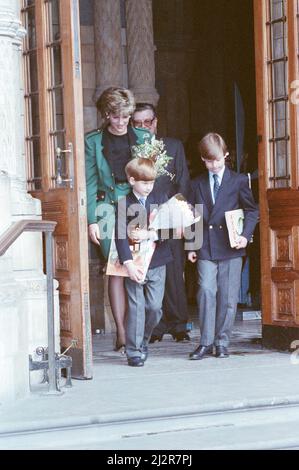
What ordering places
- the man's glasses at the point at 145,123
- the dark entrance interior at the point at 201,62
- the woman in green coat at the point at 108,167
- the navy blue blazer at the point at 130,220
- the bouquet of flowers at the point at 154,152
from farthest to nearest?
the dark entrance interior at the point at 201,62 → the man's glasses at the point at 145,123 → the bouquet of flowers at the point at 154,152 → the woman in green coat at the point at 108,167 → the navy blue blazer at the point at 130,220

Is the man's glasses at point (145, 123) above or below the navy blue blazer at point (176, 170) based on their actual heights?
above

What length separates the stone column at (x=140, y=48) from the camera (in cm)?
1223

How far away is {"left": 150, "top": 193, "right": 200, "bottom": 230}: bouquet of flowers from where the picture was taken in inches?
373

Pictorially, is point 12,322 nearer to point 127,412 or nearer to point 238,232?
point 127,412

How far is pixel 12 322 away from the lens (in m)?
7.91

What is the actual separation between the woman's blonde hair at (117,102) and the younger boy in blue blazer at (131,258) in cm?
47

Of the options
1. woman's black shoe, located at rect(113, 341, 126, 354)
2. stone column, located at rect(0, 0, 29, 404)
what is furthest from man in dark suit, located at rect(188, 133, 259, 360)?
stone column, located at rect(0, 0, 29, 404)

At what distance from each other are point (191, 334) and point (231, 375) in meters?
2.64

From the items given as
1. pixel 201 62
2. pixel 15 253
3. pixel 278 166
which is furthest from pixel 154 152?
pixel 201 62

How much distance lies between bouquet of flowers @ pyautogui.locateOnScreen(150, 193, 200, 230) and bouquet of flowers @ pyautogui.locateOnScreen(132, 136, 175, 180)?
1.33 feet

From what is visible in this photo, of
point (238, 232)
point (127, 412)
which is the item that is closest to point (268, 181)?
point (238, 232)

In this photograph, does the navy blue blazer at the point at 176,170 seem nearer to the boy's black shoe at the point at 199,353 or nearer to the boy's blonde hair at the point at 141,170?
the boy's blonde hair at the point at 141,170

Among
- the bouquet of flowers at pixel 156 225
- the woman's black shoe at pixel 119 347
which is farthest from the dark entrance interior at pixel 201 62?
the bouquet of flowers at pixel 156 225
